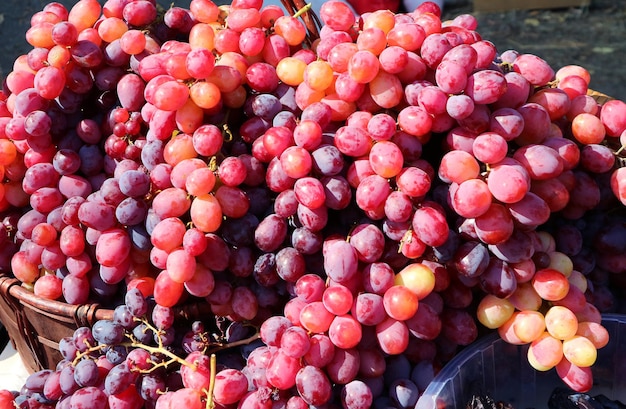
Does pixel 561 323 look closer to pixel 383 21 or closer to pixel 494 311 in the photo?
pixel 494 311

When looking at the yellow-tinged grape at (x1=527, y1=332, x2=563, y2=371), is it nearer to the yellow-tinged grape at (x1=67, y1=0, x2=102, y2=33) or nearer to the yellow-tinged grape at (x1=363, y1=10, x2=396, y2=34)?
the yellow-tinged grape at (x1=363, y1=10, x2=396, y2=34)

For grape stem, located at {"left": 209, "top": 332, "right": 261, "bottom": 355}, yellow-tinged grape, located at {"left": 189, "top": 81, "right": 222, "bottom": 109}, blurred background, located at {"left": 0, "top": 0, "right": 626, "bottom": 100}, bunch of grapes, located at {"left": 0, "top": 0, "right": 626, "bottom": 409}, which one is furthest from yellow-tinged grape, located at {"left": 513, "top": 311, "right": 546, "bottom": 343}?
blurred background, located at {"left": 0, "top": 0, "right": 626, "bottom": 100}

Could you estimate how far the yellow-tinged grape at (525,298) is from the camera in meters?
0.85

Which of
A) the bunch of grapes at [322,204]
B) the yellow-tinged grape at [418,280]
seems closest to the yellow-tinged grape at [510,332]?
the bunch of grapes at [322,204]

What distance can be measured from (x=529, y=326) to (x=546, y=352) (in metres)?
0.04

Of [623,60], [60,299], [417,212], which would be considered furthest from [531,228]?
[623,60]

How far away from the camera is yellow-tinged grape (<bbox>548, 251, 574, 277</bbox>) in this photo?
34.2 inches

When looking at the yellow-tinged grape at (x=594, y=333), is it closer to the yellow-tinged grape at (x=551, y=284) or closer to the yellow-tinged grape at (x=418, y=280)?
the yellow-tinged grape at (x=551, y=284)

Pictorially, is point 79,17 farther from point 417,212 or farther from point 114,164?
point 417,212

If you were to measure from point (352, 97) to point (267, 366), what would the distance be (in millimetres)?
366

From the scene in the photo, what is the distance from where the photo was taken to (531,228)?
0.82m

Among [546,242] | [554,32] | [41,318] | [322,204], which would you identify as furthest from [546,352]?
[554,32]

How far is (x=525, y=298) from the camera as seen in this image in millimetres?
856

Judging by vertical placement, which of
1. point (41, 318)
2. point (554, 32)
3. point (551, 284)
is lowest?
point (554, 32)
